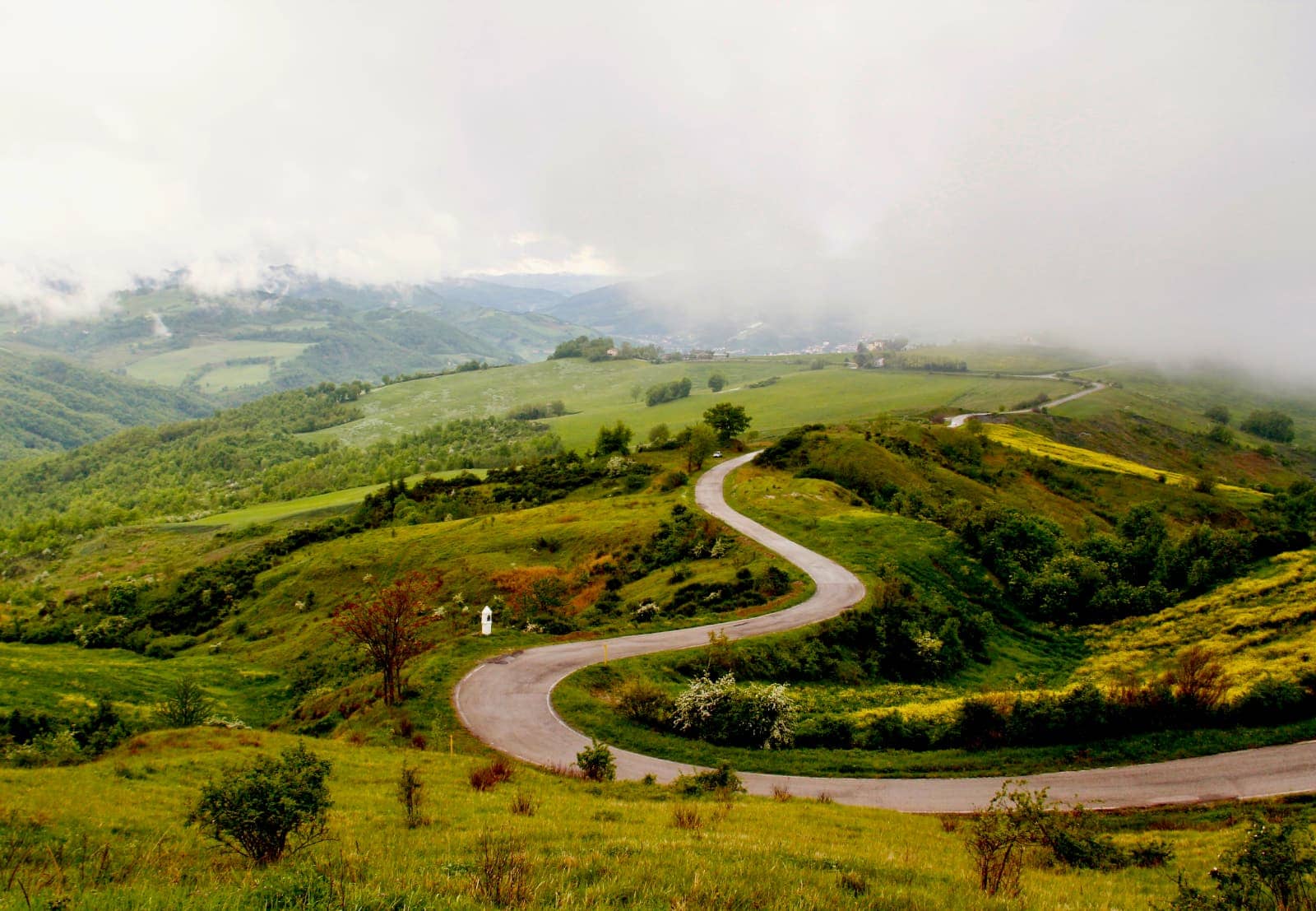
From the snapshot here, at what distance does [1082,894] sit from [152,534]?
151837 millimetres

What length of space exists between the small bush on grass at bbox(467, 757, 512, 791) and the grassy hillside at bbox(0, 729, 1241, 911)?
1.51ft

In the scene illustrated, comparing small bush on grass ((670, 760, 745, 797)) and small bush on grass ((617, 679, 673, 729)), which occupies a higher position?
small bush on grass ((670, 760, 745, 797))

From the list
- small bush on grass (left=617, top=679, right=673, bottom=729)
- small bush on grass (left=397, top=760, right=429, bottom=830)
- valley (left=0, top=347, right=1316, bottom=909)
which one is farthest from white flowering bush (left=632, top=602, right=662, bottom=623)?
small bush on grass (left=397, top=760, right=429, bottom=830)

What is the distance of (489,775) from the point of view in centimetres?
1873

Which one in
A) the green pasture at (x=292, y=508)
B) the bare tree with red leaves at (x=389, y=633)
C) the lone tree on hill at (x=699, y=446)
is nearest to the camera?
the bare tree with red leaves at (x=389, y=633)

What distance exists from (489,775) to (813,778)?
10.8m

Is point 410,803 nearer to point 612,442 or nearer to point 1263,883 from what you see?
point 1263,883

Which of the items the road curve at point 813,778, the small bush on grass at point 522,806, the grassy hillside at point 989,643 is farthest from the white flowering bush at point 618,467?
the small bush on grass at point 522,806

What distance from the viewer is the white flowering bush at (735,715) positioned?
79.2ft

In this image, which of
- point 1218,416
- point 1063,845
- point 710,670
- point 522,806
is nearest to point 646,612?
point 710,670

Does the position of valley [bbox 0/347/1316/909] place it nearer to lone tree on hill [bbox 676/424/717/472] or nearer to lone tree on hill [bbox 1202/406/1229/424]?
lone tree on hill [bbox 676/424/717/472]

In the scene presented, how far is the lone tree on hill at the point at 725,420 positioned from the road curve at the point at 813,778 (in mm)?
71682

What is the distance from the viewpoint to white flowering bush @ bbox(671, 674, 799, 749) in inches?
950

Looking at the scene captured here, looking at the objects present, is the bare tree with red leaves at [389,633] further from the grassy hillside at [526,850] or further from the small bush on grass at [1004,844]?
the small bush on grass at [1004,844]
